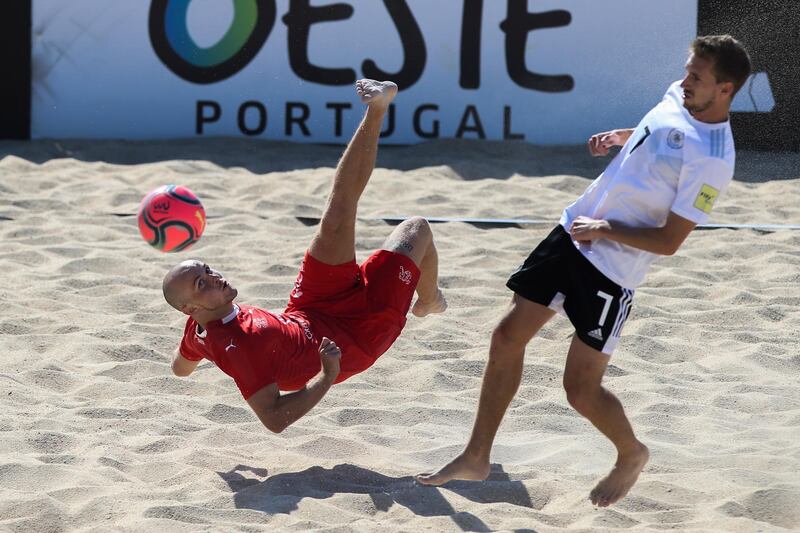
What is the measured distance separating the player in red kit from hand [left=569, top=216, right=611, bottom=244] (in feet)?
3.13

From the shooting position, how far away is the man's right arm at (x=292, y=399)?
367cm

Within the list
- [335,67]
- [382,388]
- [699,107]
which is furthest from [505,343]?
[335,67]

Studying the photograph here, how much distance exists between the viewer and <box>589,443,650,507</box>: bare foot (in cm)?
344

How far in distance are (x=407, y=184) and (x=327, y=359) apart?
13.9 feet

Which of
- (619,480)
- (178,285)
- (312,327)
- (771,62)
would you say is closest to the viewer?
(619,480)

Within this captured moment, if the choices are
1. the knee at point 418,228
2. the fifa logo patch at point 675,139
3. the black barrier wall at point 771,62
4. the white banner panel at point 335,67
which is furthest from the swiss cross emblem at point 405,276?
the black barrier wall at point 771,62

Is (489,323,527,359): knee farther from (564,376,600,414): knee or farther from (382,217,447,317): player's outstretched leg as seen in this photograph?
(382,217,447,317): player's outstretched leg

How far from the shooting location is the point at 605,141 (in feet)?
12.8

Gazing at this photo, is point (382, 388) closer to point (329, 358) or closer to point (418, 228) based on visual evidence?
point (418, 228)

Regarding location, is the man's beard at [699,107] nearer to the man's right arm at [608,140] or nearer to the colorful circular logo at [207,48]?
the man's right arm at [608,140]

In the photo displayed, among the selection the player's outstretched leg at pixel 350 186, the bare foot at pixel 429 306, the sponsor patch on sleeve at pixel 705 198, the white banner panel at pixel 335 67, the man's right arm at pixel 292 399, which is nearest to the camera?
the sponsor patch on sleeve at pixel 705 198

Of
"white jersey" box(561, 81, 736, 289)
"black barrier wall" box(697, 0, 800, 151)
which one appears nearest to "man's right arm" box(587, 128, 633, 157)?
"white jersey" box(561, 81, 736, 289)

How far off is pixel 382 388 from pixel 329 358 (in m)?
0.99

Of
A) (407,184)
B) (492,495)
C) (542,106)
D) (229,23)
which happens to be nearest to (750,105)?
(542,106)
